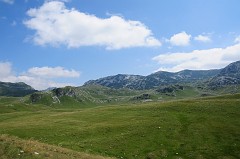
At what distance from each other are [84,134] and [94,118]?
20323 mm

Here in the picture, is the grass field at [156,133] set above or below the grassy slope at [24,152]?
below

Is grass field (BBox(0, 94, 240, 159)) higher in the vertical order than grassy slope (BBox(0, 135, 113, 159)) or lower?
lower

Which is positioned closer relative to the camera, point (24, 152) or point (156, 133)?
point (24, 152)

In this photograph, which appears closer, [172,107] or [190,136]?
[190,136]

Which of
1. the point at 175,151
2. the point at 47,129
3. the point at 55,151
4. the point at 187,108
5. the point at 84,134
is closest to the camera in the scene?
the point at 55,151

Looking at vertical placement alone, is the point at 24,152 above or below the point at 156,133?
above

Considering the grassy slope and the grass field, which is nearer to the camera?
the grassy slope


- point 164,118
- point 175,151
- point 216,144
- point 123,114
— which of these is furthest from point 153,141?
point 123,114

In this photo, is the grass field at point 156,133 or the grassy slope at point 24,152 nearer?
the grassy slope at point 24,152

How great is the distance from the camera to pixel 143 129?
6266 cm

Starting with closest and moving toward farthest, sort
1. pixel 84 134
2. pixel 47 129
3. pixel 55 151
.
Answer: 1. pixel 55 151
2. pixel 84 134
3. pixel 47 129

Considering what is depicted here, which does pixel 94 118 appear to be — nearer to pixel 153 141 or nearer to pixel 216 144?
pixel 153 141

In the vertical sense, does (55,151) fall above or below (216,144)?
above

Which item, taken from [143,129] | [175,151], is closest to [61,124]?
[143,129]
